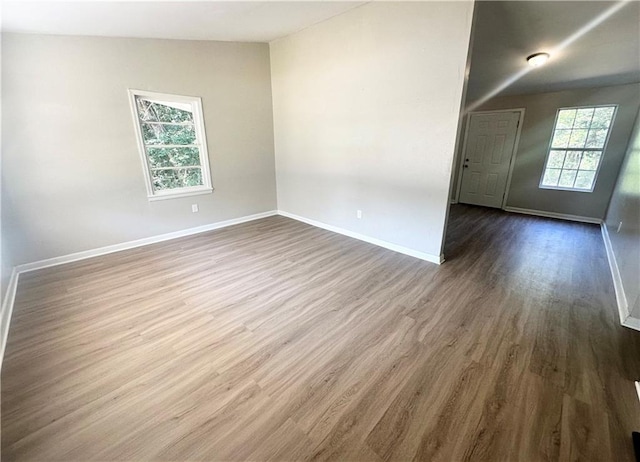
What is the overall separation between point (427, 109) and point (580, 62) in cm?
263

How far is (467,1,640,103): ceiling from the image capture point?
2439 millimetres

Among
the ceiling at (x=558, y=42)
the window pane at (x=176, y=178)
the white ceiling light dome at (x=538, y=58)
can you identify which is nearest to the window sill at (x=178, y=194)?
the window pane at (x=176, y=178)

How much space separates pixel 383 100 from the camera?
10.4ft

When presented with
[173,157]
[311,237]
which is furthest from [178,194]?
[311,237]

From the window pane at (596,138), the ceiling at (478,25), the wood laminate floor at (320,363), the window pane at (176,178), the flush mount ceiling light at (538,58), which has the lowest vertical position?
the wood laminate floor at (320,363)

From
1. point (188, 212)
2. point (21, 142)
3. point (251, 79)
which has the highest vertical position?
point (251, 79)

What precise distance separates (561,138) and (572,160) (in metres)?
0.46

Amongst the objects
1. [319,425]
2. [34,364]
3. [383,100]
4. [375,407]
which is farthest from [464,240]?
[34,364]

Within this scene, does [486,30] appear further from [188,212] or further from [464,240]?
[188,212]

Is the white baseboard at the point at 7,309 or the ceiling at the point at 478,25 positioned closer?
the white baseboard at the point at 7,309

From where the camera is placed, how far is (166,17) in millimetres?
2775

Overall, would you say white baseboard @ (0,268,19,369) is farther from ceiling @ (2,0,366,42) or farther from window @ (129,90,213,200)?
ceiling @ (2,0,366,42)

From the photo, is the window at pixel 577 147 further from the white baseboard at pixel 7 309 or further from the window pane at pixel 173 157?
the white baseboard at pixel 7 309

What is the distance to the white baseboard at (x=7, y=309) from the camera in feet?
6.30
